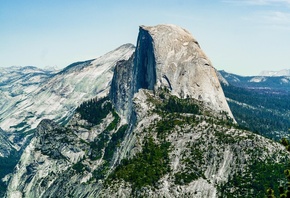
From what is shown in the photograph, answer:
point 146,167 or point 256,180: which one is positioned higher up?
point 256,180

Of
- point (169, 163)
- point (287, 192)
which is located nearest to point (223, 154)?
point (169, 163)

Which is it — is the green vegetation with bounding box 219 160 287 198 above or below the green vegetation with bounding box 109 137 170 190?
above

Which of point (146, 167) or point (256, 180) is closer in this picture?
point (256, 180)

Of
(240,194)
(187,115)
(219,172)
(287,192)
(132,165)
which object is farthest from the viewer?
(187,115)

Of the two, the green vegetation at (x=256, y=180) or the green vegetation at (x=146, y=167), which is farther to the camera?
the green vegetation at (x=146, y=167)

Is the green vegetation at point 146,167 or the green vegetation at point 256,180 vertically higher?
the green vegetation at point 256,180

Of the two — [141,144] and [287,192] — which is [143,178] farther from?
[287,192]

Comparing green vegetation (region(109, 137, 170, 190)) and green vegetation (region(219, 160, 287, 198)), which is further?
green vegetation (region(109, 137, 170, 190))

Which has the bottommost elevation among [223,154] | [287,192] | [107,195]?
[107,195]
